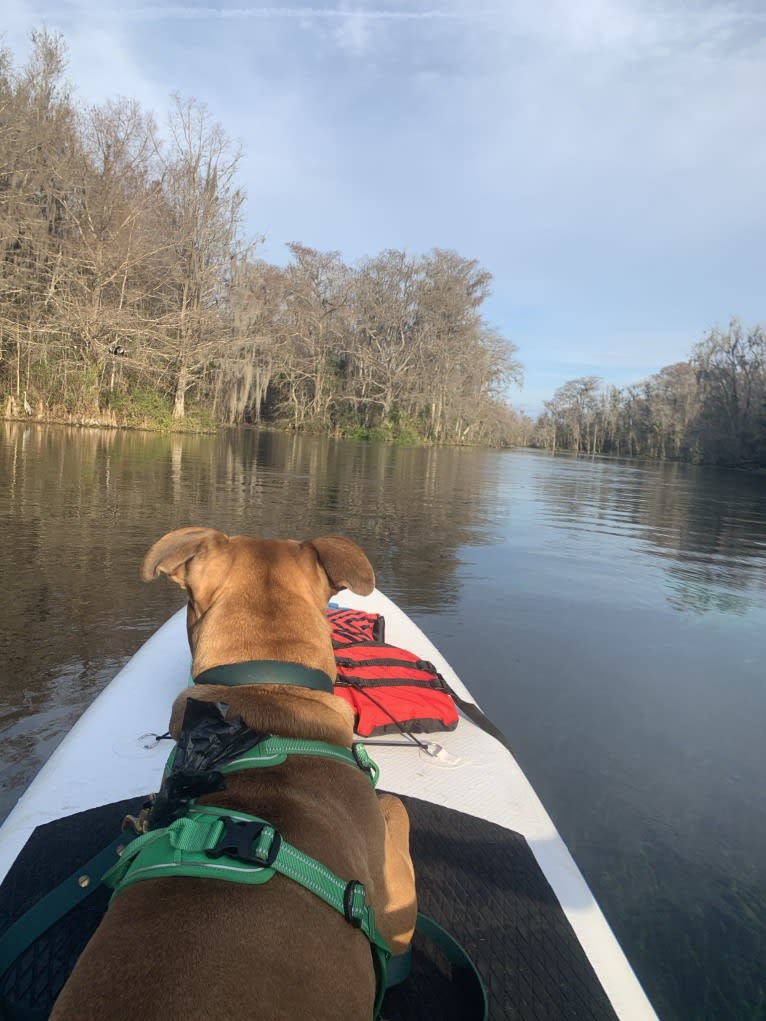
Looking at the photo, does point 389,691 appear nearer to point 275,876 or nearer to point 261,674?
point 261,674

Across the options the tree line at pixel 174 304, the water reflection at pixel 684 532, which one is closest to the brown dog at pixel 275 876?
the water reflection at pixel 684 532

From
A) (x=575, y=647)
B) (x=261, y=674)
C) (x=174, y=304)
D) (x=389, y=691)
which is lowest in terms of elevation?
(x=575, y=647)

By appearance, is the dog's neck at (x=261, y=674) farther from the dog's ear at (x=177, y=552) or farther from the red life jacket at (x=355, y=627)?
the red life jacket at (x=355, y=627)

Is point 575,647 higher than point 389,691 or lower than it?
lower

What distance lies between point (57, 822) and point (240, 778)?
103 cm

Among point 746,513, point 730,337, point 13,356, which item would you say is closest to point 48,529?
point 746,513

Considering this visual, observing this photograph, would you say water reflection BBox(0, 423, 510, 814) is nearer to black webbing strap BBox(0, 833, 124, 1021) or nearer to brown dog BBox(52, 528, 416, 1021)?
black webbing strap BBox(0, 833, 124, 1021)

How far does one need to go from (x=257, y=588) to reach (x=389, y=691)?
4.05 ft

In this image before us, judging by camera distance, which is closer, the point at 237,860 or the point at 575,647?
the point at 237,860

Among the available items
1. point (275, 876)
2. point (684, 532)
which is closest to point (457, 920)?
point (275, 876)

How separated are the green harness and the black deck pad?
0.34 m

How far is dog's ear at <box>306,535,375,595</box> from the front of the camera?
187 cm

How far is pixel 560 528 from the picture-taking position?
1123 cm

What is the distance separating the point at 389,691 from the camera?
2834 millimetres
